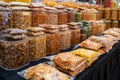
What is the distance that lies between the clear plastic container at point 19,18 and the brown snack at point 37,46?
144 mm

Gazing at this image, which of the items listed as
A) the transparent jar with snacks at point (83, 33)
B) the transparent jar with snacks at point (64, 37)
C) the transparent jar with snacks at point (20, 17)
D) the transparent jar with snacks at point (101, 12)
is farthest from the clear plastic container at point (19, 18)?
the transparent jar with snacks at point (101, 12)

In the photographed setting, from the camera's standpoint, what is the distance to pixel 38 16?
1258 mm

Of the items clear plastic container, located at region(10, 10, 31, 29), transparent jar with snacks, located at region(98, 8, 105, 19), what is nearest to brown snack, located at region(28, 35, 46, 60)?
clear plastic container, located at region(10, 10, 31, 29)

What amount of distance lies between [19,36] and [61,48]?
50 centimetres

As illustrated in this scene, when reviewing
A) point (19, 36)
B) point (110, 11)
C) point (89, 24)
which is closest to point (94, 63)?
point (19, 36)

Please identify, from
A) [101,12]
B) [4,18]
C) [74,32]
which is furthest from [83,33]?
[101,12]

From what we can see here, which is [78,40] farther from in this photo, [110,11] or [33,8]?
[110,11]

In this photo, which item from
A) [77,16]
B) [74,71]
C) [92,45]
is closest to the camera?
[74,71]

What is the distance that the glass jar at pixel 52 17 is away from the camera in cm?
137

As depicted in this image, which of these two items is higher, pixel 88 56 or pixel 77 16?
pixel 77 16

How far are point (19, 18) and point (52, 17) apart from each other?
1.23 feet

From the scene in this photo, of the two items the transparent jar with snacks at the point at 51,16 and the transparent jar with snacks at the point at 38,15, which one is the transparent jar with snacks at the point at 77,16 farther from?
the transparent jar with snacks at the point at 38,15

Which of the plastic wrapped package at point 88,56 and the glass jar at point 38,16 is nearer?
the plastic wrapped package at point 88,56

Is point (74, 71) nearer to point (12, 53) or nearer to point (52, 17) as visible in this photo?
point (12, 53)
